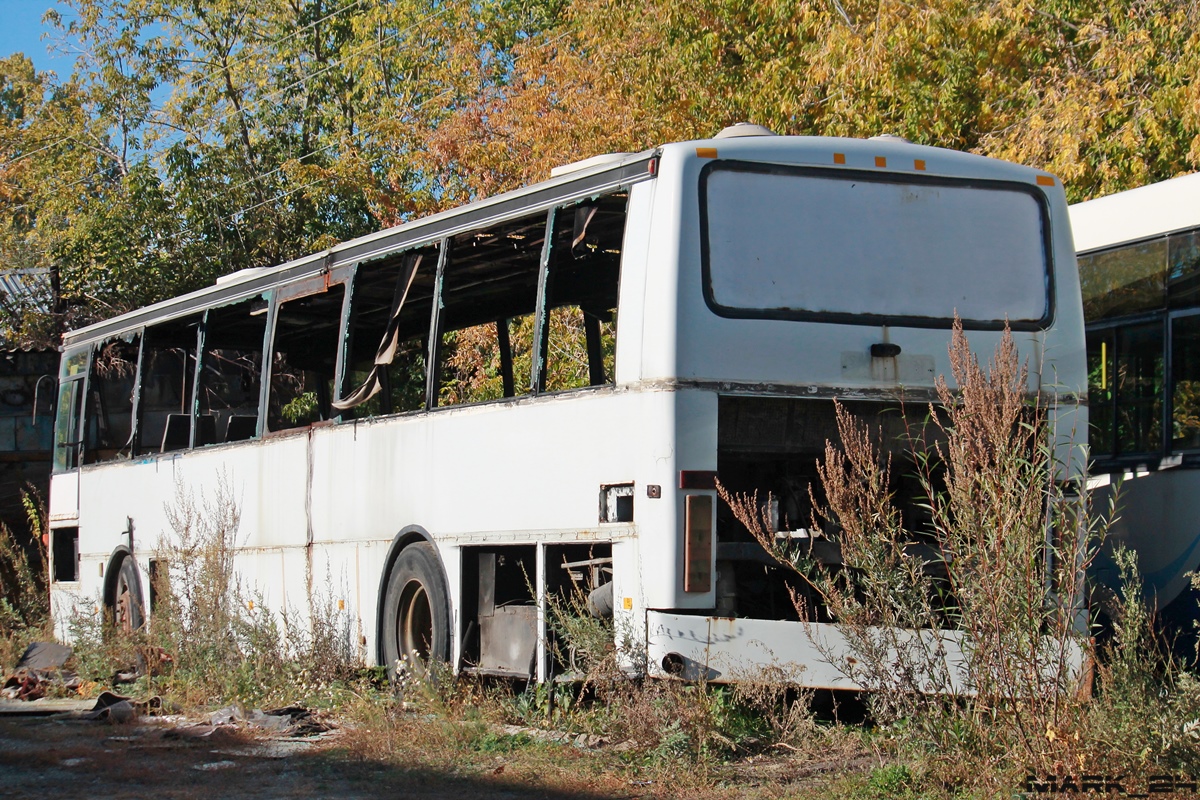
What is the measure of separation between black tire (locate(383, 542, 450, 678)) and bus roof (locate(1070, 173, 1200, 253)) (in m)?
4.79

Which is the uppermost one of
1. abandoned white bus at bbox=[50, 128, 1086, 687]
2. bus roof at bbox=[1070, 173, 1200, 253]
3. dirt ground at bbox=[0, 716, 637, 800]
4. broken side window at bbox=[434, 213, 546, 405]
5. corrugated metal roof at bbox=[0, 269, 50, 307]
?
corrugated metal roof at bbox=[0, 269, 50, 307]

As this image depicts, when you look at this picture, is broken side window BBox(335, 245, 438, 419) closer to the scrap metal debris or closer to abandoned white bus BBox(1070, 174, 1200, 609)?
the scrap metal debris

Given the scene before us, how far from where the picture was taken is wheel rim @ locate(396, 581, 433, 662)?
9766mm

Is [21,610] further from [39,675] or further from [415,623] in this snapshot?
[415,623]

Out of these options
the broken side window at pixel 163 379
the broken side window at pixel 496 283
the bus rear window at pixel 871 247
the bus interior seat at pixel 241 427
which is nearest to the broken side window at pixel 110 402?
the broken side window at pixel 163 379

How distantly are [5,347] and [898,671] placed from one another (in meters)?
21.8

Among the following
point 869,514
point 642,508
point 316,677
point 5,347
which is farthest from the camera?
point 5,347

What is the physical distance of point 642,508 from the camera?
7.29 metres

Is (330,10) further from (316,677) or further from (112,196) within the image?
(316,677)

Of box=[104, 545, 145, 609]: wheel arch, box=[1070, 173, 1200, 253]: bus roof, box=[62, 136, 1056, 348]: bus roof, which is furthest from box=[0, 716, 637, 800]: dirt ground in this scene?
box=[1070, 173, 1200, 253]: bus roof

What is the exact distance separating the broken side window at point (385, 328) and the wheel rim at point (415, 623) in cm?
131

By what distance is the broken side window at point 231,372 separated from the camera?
500 inches

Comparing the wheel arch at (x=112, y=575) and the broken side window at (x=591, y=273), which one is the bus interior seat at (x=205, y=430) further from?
the broken side window at (x=591, y=273)

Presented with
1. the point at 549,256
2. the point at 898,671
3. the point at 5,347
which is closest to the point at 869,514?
the point at 898,671
